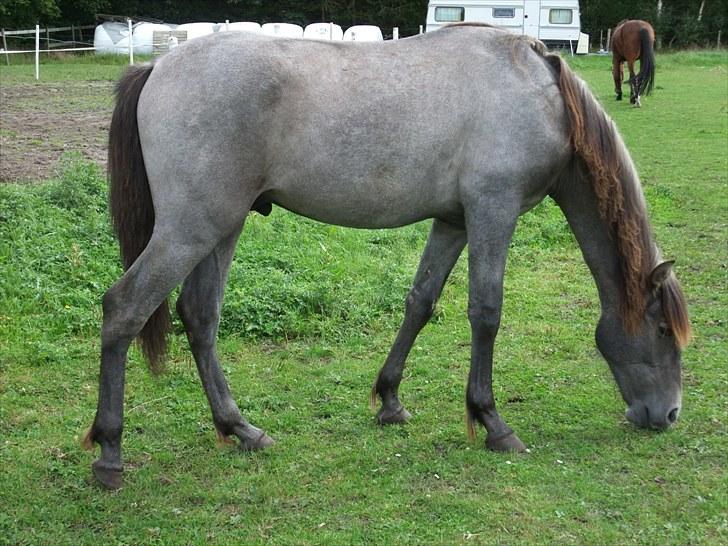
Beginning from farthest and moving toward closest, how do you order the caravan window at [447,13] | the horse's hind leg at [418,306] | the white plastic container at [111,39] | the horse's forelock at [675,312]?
the caravan window at [447,13] < the white plastic container at [111,39] < the horse's hind leg at [418,306] < the horse's forelock at [675,312]

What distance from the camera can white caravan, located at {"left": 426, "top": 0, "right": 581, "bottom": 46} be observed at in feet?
108

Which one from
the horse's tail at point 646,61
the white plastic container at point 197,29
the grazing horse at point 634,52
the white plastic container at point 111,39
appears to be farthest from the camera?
the white plastic container at point 111,39

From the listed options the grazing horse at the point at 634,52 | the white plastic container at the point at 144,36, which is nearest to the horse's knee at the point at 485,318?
the grazing horse at the point at 634,52

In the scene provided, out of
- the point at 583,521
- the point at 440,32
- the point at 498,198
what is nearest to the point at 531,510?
the point at 583,521

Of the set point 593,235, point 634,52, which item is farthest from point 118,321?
point 634,52

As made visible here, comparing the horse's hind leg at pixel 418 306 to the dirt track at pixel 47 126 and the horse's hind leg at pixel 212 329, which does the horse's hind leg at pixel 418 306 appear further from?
the dirt track at pixel 47 126

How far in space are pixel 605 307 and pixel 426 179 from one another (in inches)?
47.1

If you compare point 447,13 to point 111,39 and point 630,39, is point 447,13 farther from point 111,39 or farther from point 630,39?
point 630,39

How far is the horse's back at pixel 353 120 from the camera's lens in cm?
371

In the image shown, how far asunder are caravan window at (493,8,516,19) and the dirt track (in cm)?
1932

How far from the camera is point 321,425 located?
4.54 meters

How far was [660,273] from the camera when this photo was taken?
413cm

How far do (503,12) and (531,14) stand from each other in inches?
44.4

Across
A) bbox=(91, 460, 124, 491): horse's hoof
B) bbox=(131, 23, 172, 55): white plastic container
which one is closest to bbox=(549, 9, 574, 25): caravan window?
bbox=(131, 23, 172, 55): white plastic container
